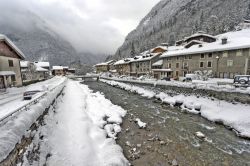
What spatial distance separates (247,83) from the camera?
22422 millimetres

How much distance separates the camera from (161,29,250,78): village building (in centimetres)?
3142

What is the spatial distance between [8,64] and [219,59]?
45.8 metres

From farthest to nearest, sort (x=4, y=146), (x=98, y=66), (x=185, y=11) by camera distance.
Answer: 1. (x=185, y=11)
2. (x=98, y=66)
3. (x=4, y=146)

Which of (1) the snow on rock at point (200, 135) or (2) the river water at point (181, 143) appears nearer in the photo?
(2) the river water at point (181, 143)

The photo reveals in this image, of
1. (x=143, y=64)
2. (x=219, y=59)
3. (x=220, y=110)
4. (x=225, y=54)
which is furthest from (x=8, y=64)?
(x=143, y=64)

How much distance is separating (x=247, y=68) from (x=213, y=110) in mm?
18806

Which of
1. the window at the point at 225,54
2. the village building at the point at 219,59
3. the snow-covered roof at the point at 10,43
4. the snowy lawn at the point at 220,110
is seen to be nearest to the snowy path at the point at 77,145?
the snowy lawn at the point at 220,110

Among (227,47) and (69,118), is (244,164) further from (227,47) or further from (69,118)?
(227,47)

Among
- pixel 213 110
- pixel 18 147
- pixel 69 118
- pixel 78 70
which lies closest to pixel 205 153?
pixel 213 110

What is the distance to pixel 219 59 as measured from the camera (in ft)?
116

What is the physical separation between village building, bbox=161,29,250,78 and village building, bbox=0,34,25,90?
3995 centimetres

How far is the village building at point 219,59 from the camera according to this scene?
31.4 m

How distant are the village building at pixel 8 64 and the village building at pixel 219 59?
131 ft

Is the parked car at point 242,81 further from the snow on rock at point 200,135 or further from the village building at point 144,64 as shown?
the village building at point 144,64
